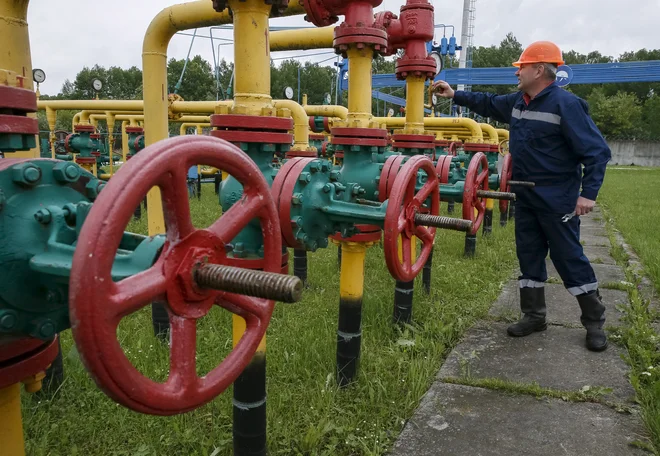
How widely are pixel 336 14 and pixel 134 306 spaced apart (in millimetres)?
1664

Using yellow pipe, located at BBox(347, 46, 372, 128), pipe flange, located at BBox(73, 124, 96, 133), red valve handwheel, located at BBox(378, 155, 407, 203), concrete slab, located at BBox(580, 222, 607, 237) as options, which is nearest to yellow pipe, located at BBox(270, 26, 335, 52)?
yellow pipe, located at BBox(347, 46, 372, 128)

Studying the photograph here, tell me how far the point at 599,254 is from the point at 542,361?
9.97ft

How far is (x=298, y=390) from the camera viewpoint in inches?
90.4

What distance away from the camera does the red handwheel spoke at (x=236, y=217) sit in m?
0.98

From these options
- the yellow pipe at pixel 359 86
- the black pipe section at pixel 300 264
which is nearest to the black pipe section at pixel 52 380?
the yellow pipe at pixel 359 86

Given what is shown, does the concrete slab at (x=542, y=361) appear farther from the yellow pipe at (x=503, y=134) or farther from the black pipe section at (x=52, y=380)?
A: the yellow pipe at (x=503, y=134)

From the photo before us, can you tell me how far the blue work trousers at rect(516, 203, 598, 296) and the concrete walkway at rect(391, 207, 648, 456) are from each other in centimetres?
34

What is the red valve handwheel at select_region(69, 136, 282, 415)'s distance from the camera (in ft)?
2.32

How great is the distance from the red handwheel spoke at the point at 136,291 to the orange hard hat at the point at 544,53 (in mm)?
2682

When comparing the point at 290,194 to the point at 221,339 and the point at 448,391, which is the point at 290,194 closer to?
the point at 448,391

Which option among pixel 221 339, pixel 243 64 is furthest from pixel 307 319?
pixel 243 64

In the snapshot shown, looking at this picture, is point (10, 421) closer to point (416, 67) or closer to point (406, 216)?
point (406, 216)

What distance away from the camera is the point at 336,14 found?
211cm

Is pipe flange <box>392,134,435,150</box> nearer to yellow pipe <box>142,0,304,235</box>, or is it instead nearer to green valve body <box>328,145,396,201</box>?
green valve body <box>328,145,396,201</box>
